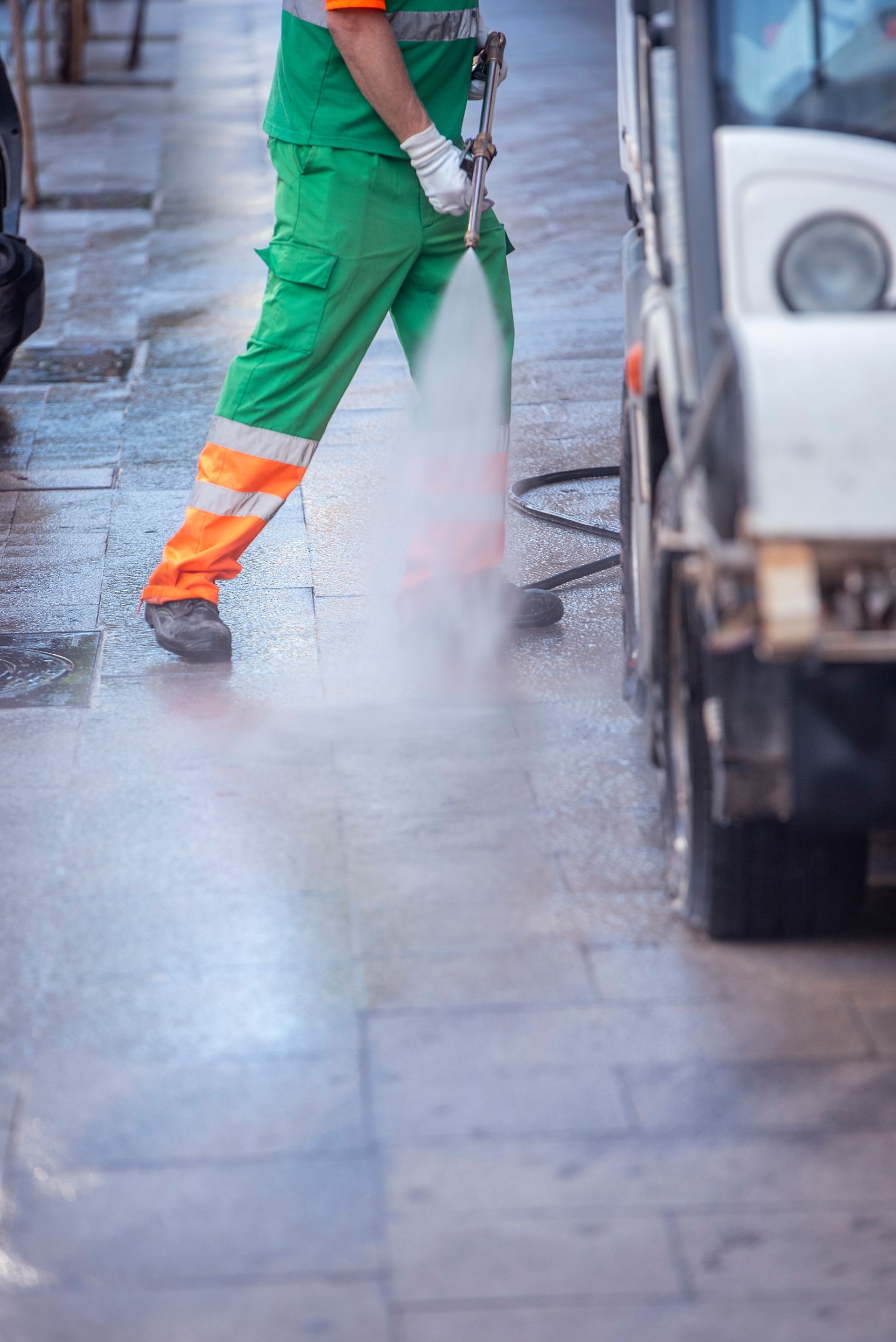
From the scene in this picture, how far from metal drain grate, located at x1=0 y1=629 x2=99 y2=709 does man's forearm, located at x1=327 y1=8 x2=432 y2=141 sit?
150 centimetres

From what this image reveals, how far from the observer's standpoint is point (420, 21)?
3.81m

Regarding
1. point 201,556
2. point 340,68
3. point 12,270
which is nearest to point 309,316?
point 340,68

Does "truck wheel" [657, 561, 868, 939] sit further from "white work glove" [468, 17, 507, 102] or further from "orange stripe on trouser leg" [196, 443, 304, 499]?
"white work glove" [468, 17, 507, 102]

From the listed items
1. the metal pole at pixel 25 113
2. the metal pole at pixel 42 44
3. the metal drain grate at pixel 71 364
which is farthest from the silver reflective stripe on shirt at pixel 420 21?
the metal pole at pixel 42 44

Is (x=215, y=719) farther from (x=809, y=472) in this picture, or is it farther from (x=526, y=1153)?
(x=809, y=472)

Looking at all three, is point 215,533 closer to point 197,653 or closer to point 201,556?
point 201,556

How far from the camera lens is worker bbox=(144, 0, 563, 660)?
148 inches

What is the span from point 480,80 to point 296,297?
743 millimetres

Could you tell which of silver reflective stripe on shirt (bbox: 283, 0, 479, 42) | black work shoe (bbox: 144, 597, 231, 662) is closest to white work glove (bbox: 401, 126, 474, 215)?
silver reflective stripe on shirt (bbox: 283, 0, 479, 42)

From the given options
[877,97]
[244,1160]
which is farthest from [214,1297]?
[877,97]

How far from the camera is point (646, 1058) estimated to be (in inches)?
102

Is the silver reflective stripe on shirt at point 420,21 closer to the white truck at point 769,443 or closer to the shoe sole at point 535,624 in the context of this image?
the white truck at point 769,443

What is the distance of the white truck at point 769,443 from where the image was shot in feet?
7.16

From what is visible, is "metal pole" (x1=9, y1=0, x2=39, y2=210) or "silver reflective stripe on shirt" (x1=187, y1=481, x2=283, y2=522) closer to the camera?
"silver reflective stripe on shirt" (x1=187, y1=481, x2=283, y2=522)
